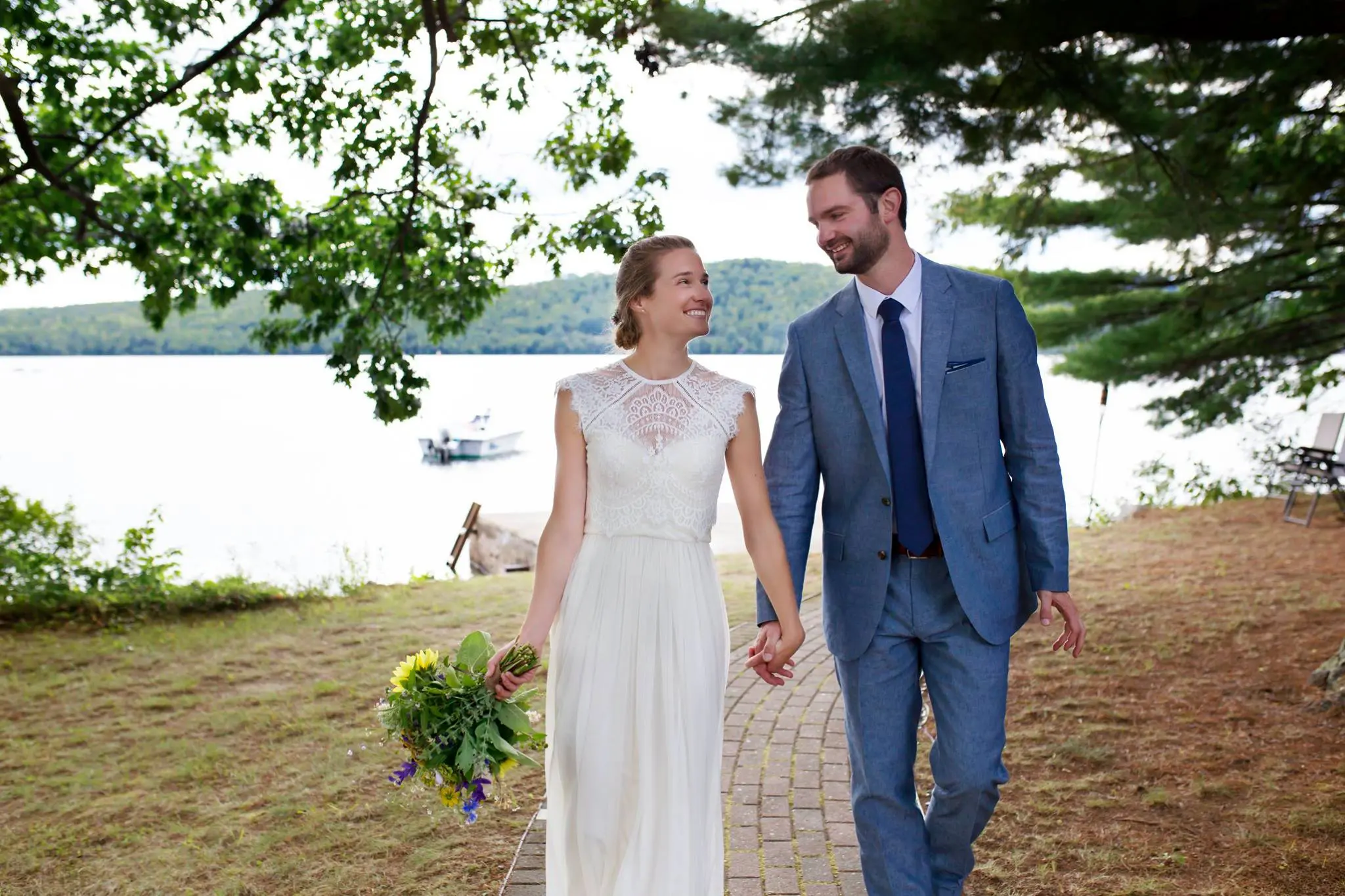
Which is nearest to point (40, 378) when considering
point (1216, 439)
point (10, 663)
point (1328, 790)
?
point (1216, 439)

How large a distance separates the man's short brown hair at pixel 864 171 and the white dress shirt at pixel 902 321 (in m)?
0.24

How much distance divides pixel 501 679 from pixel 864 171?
1.76 meters

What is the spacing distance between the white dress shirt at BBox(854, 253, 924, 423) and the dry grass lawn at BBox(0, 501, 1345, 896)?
1.88 metres

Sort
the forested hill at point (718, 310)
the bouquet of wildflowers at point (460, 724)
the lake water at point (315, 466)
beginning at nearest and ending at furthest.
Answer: the bouquet of wildflowers at point (460, 724) → the forested hill at point (718, 310) → the lake water at point (315, 466)

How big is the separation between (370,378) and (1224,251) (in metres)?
Answer: 8.71

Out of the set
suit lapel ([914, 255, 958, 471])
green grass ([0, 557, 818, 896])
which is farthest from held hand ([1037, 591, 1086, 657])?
green grass ([0, 557, 818, 896])

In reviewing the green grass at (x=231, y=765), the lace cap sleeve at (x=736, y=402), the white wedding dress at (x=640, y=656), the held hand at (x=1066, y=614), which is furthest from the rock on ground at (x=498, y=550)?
the held hand at (x=1066, y=614)

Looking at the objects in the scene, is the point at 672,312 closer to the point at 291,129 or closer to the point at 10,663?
the point at 291,129

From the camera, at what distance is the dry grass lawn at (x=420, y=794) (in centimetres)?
407

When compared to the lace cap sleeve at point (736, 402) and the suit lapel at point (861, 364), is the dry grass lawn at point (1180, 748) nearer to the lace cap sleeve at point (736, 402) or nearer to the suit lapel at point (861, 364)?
the suit lapel at point (861, 364)

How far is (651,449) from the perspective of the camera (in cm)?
308

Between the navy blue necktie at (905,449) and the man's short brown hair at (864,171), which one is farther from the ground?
→ the man's short brown hair at (864,171)

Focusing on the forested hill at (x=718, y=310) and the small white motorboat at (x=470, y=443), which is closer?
the forested hill at (x=718, y=310)

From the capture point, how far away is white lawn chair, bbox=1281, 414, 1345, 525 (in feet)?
38.8
